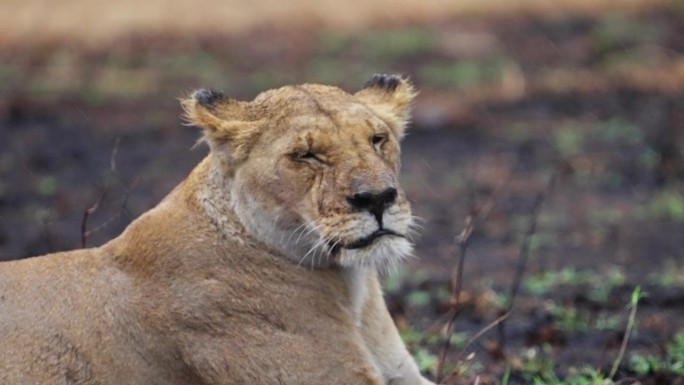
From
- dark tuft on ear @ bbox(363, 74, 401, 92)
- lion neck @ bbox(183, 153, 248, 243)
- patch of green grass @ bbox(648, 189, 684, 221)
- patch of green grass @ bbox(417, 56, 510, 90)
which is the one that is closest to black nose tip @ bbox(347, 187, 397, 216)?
lion neck @ bbox(183, 153, 248, 243)

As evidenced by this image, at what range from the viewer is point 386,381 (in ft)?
16.8

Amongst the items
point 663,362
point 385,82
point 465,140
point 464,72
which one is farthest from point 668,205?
point 385,82

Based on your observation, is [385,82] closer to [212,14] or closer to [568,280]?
[568,280]

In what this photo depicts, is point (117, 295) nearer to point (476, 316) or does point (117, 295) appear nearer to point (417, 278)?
point (476, 316)

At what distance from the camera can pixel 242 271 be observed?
4855 millimetres

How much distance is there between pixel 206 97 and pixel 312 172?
55 cm

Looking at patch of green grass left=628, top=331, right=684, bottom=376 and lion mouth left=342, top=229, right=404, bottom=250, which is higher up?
lion mouth left=342, top=229, right=404, bottom=250

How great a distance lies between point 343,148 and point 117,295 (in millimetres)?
911

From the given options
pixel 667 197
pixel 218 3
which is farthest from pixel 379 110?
pixel 218 3

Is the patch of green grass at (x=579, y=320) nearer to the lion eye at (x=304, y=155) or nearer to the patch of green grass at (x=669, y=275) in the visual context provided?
the patch of green grass at (x=669, y=275)

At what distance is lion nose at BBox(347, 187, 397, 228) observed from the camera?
4.57 meters

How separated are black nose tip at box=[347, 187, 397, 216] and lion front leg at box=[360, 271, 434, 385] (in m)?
0.58

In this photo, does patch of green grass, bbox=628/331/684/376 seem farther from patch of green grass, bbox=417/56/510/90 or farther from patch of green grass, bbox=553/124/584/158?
patch of green grass, bbox=417/56/510/90

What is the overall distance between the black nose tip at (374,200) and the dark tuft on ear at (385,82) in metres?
0.86
